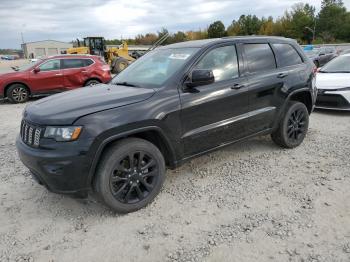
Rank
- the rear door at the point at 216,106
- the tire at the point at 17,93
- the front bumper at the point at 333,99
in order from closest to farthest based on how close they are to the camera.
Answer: the rear door at the point at 216,106 < the front bumper at the point at 333,99 < the tire at the point at 17,93

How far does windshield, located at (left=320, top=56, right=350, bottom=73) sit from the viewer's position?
7.90 metres

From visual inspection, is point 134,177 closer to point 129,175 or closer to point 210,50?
point 129,175

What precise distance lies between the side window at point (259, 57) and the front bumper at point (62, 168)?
2.54 m

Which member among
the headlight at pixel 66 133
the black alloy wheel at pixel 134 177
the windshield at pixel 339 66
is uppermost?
the windshield at pixel 339 66

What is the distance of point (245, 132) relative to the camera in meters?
4.30

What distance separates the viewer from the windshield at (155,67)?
3.79 m

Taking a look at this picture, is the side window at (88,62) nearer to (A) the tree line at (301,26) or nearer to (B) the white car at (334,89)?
(B) the white car at (334,89)

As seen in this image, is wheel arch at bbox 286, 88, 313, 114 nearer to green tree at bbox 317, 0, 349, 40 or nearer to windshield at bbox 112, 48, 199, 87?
windshield at bbox 112, 48, 199, 87

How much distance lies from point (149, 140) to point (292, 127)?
98.9 inches

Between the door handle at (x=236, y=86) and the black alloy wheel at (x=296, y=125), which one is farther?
the black alloy wheel at (x=296, y=125)

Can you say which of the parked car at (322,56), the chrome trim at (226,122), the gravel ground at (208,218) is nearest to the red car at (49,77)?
the gravel ground at (208,218)

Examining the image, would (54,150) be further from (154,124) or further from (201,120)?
(201,120)

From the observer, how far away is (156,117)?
3361mm

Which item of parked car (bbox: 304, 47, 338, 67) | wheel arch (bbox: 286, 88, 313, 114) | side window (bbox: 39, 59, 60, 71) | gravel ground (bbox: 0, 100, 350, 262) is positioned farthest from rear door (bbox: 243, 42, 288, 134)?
parked car (bbox: 304, 47, 338, 67)
